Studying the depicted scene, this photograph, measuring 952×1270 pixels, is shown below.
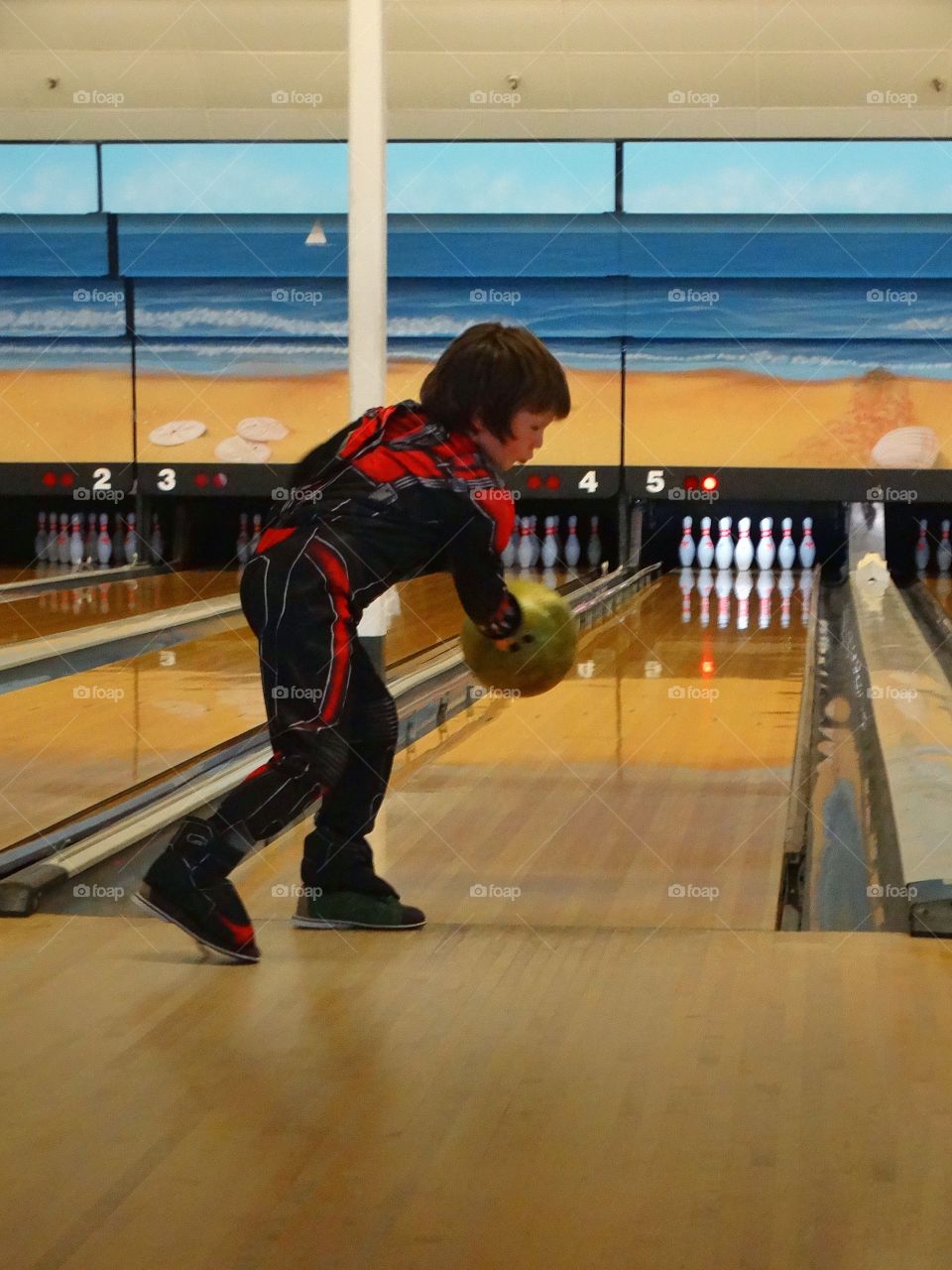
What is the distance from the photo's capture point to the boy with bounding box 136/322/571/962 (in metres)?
1.87

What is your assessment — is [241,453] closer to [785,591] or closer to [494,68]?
[494,68]

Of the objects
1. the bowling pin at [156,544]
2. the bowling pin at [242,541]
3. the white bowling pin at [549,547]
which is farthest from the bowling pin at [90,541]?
the white bowling pin at [549,547]

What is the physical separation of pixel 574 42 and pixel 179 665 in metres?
3.13

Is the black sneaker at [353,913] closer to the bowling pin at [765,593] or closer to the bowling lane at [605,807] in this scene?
the bowling lane at [605,807]

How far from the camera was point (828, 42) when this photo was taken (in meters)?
5.88

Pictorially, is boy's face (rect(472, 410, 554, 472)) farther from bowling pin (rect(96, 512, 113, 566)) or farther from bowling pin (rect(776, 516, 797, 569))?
bowling pin (rect(96, 512, 113, 566))

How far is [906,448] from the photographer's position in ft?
20.8

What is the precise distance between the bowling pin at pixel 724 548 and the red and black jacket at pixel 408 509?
193 inches

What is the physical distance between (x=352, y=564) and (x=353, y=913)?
49 centimetres

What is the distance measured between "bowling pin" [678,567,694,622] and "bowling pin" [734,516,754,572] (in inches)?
8.4

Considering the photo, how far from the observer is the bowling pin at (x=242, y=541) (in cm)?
695

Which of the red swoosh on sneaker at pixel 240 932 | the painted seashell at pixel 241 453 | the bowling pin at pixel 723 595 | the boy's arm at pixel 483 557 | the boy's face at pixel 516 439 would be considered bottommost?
the red swoosh on sneaker at pixel 240 932

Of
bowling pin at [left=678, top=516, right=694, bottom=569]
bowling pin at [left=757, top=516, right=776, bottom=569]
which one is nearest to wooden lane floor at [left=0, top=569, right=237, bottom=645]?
bowling pin at [left=678, top=516, right=694, bottom=569]

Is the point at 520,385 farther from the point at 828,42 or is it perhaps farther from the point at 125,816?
the point at 828,42
